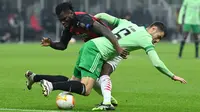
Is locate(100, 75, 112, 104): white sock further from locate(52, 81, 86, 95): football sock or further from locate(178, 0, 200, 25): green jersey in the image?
locate(178, 0, 200, 25): green jersey

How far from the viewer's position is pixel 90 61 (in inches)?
443

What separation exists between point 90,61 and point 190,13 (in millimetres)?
15822

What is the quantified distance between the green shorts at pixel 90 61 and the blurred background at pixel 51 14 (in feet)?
113

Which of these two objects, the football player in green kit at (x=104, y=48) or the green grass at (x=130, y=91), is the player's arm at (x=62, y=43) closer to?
the football player in green kit at (x=104, y=48)

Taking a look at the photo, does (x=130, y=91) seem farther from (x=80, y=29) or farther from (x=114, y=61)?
(x=80, y=29)

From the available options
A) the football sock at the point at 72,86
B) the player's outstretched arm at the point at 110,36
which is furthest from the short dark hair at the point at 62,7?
the football sock at the point at 72,86

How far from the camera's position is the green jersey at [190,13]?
86.8ft

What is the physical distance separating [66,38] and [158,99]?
82.0 inches

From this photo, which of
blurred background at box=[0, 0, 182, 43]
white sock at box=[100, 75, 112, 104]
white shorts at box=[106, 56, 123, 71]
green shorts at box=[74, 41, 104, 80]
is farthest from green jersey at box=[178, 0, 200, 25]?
blurred background at box=[0, 0, 182, 43]

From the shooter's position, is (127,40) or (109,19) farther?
(109,19)

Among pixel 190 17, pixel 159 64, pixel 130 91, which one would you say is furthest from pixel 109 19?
pixel 190 17

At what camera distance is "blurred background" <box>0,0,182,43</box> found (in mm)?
46469

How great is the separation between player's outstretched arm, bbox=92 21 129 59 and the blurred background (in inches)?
1359

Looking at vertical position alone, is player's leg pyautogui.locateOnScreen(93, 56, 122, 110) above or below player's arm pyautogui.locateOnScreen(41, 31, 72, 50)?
below
